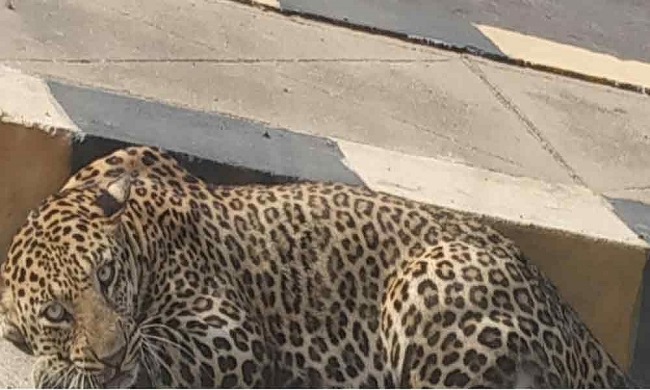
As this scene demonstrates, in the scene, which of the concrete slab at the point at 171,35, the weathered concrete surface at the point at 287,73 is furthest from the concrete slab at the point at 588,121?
the concrete slab at the point at 171,35

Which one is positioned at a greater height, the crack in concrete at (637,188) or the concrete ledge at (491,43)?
the concrete ledge at (491,43)

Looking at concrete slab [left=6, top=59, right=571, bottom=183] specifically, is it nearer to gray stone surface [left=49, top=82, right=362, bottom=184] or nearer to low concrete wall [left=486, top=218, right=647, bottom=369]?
gray stone surface [left=49, top=82, right=362, bottom=184]

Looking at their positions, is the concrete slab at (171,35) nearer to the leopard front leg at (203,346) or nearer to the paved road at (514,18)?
the paved road at (514,18)

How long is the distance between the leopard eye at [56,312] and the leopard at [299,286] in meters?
0.14

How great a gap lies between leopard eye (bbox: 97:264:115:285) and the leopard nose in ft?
0.86

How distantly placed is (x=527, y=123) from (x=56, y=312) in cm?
416

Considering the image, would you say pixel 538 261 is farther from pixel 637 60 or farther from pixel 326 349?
pixel 637 60

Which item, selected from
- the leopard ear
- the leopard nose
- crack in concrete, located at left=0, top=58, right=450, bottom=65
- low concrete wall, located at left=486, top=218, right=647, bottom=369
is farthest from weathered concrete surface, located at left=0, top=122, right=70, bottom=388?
low concrete wall, located at left=486, top=218, right=647, bottom=369

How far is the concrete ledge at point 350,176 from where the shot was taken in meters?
6.37

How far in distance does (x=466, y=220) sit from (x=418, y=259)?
16.1 inches

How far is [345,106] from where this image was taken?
8.45 meters

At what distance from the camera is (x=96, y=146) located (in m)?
6.42

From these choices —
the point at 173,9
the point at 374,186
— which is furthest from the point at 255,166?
the point at 173,9

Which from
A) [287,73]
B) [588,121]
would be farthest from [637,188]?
[287,73]
